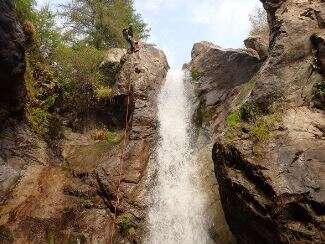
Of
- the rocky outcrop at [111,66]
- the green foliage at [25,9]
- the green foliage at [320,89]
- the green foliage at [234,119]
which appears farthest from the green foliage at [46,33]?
the green foliage at [320,89]

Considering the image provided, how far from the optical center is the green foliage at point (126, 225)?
14073 millimetres

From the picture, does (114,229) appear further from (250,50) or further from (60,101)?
(250,50)

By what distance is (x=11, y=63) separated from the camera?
15.1 metres

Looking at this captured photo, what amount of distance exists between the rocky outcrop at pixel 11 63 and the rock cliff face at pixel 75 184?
16 cm

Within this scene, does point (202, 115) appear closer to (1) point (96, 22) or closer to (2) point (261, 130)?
(2) point (261, 130)

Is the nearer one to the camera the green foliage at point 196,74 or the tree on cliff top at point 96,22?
the green foliage at point 196,74

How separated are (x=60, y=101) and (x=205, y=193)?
9.35 metres

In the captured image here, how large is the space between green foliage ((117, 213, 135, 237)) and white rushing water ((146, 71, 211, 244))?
62 centimetres

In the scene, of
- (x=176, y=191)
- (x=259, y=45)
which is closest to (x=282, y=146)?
(x=176, y=191)

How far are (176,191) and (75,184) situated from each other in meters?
3.91

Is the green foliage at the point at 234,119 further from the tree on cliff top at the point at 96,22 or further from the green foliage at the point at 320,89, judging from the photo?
the tree on cliff top at the point at 96,22

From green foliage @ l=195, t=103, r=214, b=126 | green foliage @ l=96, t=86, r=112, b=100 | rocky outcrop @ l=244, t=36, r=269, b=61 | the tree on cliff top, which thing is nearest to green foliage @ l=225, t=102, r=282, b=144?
green foliage @ l=195, t=103, r=214, b=126

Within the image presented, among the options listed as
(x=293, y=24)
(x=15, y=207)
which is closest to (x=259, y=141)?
(x=293, y=24)

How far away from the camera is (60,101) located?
2039cm
